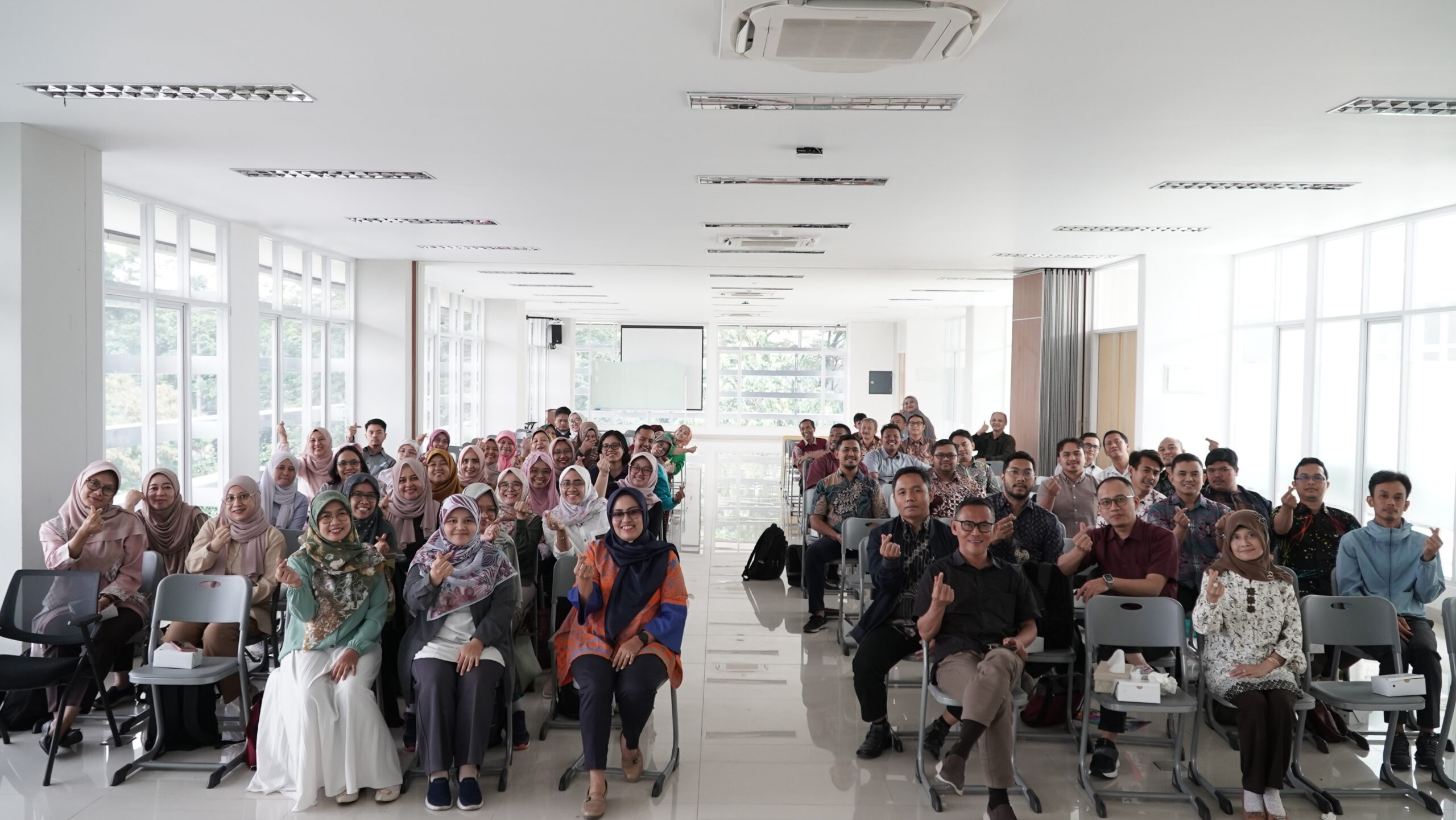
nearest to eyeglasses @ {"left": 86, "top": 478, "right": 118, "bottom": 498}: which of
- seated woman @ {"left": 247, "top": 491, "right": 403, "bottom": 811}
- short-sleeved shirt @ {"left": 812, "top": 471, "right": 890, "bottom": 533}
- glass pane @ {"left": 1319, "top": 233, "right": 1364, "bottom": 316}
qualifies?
seated woman @ {"left": 247, "top": 491, "right": 403, "bottom": 811}

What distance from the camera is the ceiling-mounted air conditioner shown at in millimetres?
3363

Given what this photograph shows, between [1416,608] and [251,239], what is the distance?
10.4 m

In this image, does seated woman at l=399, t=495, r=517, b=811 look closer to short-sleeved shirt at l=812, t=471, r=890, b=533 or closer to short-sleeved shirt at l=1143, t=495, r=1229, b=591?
short-sleeved shirt at l=812, t=471, r=890, b=533

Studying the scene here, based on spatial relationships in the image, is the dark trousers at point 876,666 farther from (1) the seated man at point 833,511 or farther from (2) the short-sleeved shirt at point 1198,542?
(1) the seated man at point 833,511

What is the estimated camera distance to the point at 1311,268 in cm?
971

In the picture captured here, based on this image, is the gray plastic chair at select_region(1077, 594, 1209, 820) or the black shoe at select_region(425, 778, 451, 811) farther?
the gray plastic chair at select_region(1077, 594, 1209, 820)

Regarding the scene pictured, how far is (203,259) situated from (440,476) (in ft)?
14.1

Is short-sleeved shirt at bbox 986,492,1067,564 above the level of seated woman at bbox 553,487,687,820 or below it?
above

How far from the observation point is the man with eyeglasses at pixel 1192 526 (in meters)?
5.31

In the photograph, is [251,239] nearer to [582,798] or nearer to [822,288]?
[582,798]

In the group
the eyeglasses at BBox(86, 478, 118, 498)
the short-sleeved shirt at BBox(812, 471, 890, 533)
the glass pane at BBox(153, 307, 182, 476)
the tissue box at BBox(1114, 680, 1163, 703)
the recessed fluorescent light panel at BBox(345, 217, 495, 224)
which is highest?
the recessed fluorescent light panel at BBox(345, 217, 495, 224)

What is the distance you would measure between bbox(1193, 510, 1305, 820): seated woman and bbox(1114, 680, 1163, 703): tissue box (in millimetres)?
336

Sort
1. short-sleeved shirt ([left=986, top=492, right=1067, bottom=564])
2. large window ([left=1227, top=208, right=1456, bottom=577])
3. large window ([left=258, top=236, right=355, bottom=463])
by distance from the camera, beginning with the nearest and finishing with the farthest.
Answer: short-sleeved shirt ([left=986, top=492, right=1067, bottom=564]), large window ([left=1227, top=208, right=1456, bottom=577]), large window ([left=258, top=236, right=355, bottom=463])

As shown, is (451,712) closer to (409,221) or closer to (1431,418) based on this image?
(409,221)
